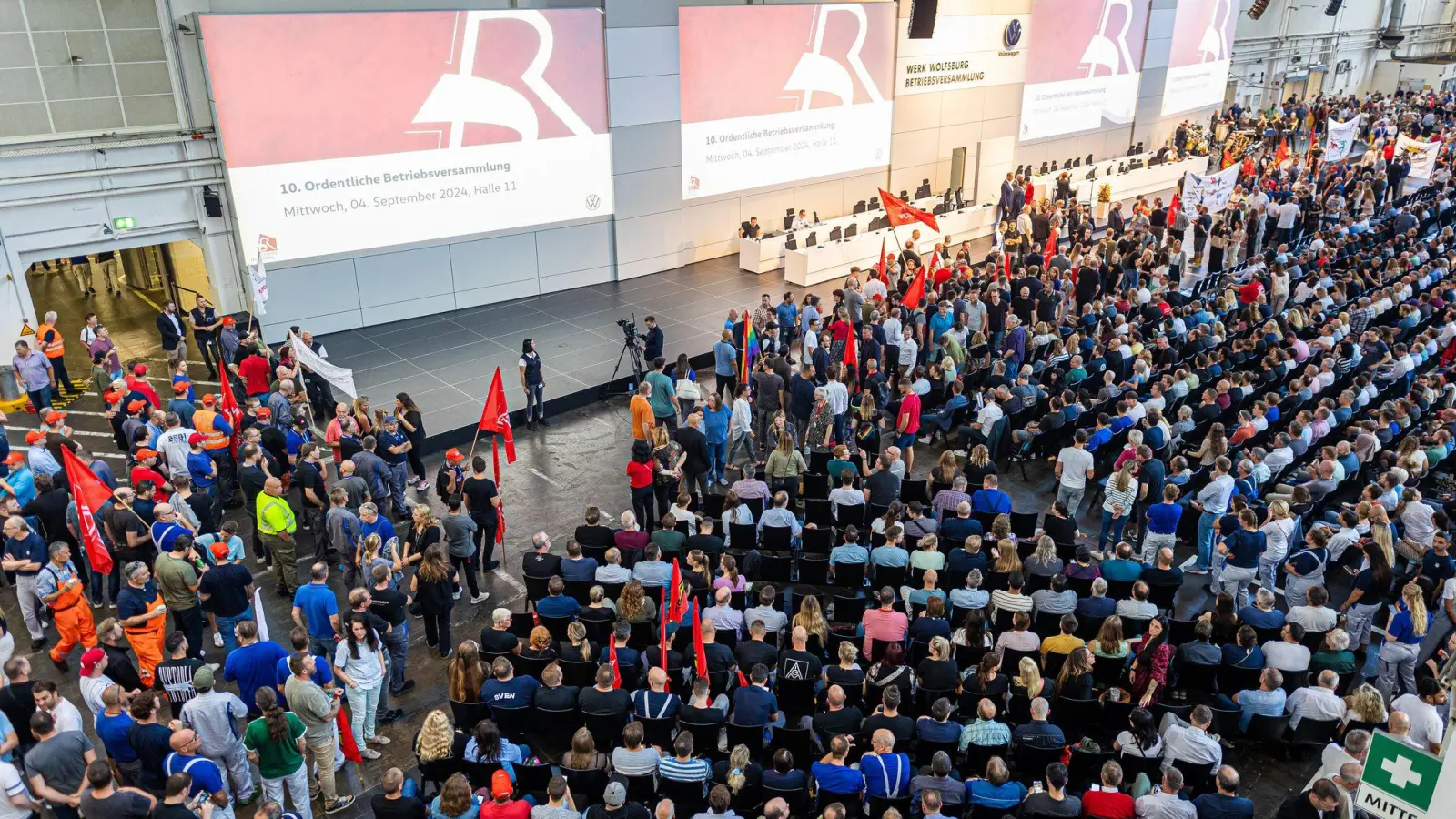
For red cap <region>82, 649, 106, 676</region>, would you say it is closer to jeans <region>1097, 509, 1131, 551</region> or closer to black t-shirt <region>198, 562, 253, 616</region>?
black t-shirt <region>198, 562, 253, 616</region>

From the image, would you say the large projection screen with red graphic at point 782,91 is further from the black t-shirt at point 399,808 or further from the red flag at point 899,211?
the black t-shirt at point 399,808

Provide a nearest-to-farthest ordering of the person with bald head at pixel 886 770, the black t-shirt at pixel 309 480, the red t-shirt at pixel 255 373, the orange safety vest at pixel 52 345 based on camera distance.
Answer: the person with bald head at pixel 886 770 → the black t-shirt at pixel 309 480 → the red t-shirt at pixel 255 373 → the orange safety vest at pixel 52 345

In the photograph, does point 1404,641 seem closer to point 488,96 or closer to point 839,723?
point 839,723

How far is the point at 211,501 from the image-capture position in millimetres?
9820

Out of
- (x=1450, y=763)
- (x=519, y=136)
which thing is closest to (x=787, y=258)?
(x=519, y=136)

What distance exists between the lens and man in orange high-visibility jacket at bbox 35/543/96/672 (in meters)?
8.28

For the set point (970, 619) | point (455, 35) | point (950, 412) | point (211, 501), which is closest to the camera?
point (970, 619)

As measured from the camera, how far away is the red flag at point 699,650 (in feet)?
23.9

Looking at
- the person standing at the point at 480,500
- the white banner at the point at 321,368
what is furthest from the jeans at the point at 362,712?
the white banner at the point at 321,368

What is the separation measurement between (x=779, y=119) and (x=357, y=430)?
13.7 m

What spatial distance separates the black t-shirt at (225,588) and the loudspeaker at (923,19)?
19644 millimetres

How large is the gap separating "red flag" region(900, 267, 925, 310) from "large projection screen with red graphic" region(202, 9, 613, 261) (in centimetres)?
701

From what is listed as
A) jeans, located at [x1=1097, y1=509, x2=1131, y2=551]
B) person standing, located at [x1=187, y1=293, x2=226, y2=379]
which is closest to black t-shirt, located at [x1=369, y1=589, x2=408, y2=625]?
jeans, located at [x1=1097, y1=509, x2=1131, y2=551]

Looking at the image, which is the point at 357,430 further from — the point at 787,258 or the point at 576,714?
the point at 787,258
